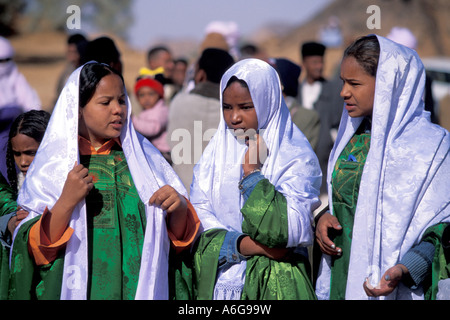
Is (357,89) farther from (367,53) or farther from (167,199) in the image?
(167,199)

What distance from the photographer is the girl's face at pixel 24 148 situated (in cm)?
367

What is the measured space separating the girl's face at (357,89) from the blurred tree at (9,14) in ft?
96.9

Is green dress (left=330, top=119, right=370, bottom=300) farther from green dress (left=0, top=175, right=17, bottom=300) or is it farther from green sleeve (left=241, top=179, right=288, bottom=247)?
green dress (left=0, top=175, right=17, bottom=300)

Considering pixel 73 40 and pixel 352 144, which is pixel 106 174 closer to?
pixel 352 144

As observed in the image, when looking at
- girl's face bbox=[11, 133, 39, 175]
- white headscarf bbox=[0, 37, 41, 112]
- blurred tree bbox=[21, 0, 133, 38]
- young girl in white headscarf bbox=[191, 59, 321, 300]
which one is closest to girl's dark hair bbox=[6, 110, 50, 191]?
girl's face bbox=[11, 133, 39, 175]

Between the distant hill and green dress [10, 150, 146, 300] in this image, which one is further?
the distant hill

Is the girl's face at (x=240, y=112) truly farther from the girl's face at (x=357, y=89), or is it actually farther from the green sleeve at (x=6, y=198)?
the green sleeve at (x=6, y=198)

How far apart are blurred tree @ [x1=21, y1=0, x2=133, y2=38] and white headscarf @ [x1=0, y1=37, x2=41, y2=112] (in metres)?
33.3

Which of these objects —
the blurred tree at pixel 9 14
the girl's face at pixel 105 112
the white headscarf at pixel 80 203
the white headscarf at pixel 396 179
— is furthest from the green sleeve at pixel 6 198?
the blurred tree at pixel 9 14

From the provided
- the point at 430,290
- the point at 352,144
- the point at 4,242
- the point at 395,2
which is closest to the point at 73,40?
the point at 4,242

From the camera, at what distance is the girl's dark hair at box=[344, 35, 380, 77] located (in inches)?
126

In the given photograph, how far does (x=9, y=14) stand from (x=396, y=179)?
109 ft

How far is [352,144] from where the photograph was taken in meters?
3.35

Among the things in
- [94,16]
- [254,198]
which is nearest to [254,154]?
[254,198]
